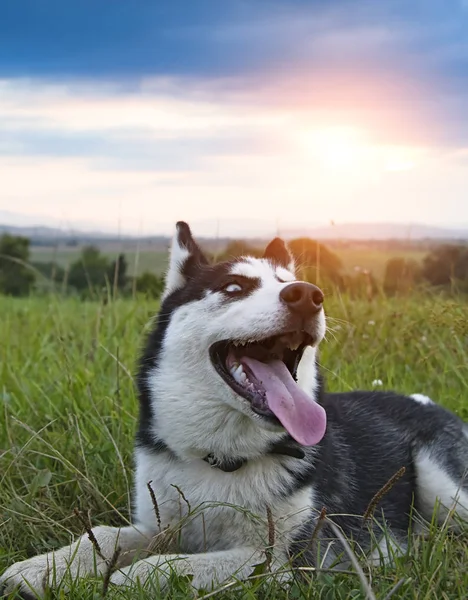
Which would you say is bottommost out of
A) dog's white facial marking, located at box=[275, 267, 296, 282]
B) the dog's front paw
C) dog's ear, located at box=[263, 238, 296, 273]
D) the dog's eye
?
the dog's front paw

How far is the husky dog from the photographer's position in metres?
3.25

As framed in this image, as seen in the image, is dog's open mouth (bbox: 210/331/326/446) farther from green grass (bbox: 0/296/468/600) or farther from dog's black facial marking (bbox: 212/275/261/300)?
green grass (bbox: 0/296/468/600)

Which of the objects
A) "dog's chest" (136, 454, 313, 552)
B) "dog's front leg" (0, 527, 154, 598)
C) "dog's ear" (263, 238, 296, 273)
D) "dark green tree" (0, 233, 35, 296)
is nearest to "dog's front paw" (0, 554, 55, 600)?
"dog's front leg" (0, 527, 154, 598)

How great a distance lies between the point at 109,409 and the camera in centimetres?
505

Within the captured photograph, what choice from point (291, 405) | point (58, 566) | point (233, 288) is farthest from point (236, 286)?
point (58, 566)

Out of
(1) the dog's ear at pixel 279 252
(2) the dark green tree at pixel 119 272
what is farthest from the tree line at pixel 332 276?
(1) the dog's ear at pixel 279 252

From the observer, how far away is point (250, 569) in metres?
3.21

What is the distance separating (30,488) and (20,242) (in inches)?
403

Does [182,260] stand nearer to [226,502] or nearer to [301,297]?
[301,297]

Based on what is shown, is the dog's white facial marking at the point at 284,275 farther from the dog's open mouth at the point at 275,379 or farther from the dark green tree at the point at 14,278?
the dark green tree at the point at 14,278

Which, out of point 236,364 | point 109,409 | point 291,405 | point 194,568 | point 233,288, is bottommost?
point 194,568

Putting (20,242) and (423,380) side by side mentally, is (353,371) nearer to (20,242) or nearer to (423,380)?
(423,380)

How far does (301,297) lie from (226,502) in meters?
0.97

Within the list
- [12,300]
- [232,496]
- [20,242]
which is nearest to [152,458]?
[232,496]
